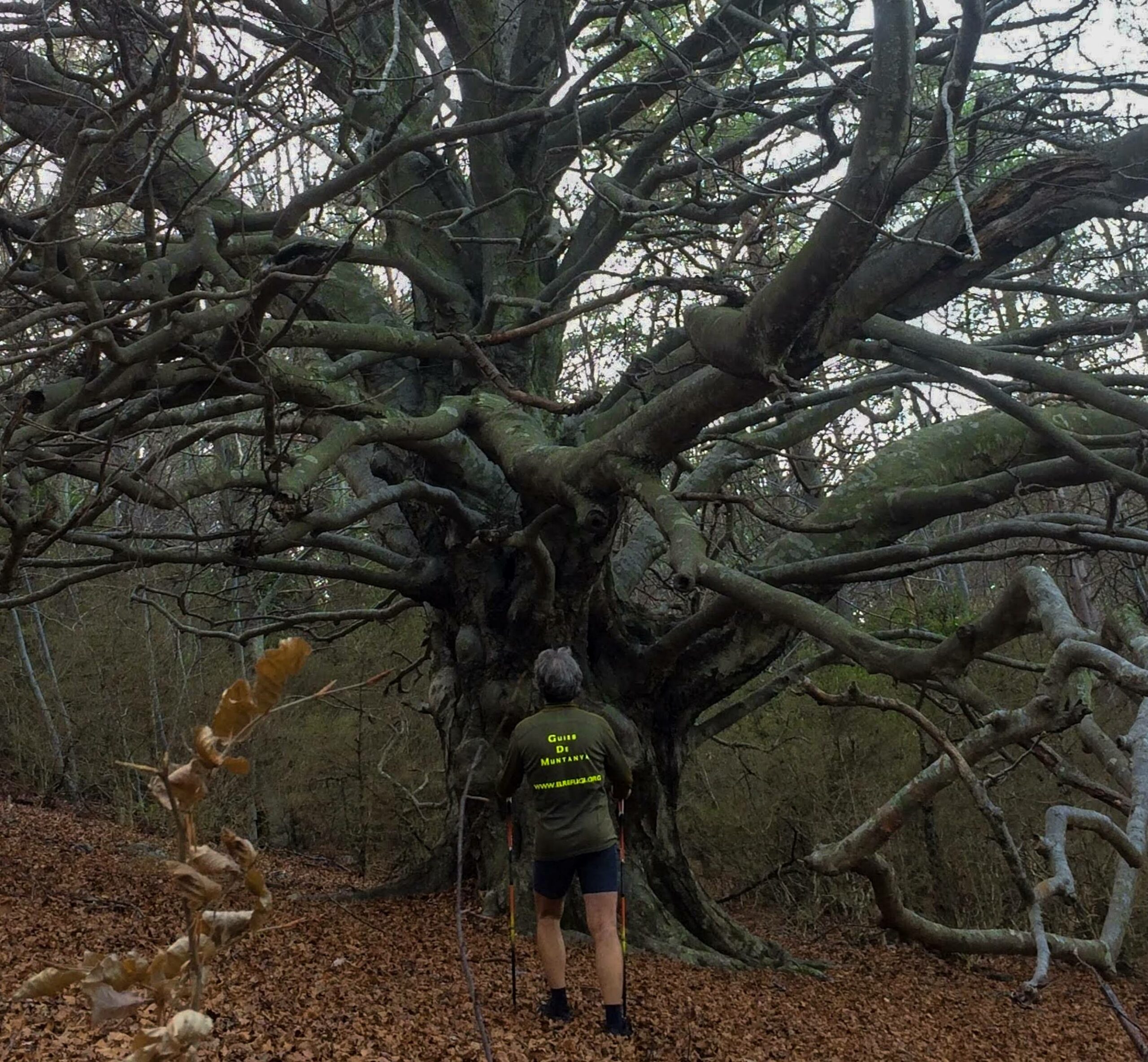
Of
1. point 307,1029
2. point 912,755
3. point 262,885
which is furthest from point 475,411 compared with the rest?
point 912,755

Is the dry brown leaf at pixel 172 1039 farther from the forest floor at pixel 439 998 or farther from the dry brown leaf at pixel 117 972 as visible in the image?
the forest floor at pixel 439 998

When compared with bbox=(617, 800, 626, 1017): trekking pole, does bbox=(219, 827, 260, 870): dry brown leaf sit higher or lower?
higher

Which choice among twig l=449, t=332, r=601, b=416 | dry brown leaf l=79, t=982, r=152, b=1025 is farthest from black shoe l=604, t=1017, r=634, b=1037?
dry brown leaf l=79, t=982, r=152, b=1025

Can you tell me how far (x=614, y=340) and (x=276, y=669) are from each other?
7.50 m

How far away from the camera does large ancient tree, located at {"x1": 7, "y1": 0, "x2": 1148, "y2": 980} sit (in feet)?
12.6

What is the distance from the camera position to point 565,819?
437cm

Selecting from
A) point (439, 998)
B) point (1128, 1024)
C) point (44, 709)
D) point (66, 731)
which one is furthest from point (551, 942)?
point (66, 731)

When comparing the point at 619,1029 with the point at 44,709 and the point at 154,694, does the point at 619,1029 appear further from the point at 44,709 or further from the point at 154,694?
the point at 44,709

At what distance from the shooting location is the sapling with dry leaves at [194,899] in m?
1.42

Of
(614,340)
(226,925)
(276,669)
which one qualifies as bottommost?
(226,925)

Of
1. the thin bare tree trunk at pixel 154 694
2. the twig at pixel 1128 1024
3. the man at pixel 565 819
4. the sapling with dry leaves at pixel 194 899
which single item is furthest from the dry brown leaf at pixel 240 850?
the thin bare tree trunk at pixel 154 694

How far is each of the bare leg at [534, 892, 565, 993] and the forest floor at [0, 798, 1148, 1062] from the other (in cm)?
19

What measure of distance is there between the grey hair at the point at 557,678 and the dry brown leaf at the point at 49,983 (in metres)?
3.09

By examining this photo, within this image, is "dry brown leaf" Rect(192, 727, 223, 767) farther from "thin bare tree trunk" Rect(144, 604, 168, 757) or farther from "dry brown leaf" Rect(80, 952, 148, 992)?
"thin bare tree trunk" Rect(144, 604, 168, 757)
